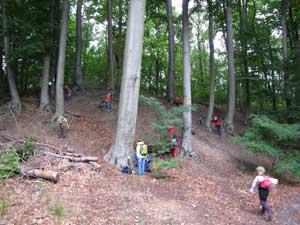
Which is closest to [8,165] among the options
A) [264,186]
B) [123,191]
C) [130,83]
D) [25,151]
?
[25,151]

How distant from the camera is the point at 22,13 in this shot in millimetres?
13867

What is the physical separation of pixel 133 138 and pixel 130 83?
2.06 meters

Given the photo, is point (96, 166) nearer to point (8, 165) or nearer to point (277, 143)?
point (8, 165)

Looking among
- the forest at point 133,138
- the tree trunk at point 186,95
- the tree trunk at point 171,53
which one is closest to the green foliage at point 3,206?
the forest at point 133,138

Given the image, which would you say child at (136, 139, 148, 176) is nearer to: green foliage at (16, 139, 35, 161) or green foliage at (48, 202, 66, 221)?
green foliage at (16, 139, 35, 161)

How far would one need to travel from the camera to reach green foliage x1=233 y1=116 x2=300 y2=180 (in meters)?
10.0

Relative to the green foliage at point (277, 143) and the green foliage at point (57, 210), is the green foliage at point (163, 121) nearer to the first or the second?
the green foliage at point (277, 143)

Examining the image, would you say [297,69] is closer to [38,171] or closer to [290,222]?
[290,222]

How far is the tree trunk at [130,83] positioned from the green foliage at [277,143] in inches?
203

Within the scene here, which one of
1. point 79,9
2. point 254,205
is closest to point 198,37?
point 79,9

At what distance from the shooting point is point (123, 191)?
6.90m

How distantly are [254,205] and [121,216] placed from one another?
4353 mm

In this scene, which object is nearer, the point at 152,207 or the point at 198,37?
the point at 152,207

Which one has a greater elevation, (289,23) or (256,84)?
(289,23)
